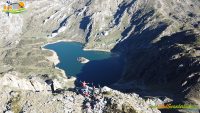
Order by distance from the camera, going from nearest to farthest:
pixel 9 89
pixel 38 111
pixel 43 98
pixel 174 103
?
pixel 38 111
pixel 43 98
pixel 9 89
pixel 174 103

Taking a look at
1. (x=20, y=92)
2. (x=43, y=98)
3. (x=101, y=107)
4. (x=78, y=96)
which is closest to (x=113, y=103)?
(x=101, y=107)

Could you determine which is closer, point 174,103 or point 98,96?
point 98,96

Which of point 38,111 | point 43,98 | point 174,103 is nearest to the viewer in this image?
point 38,111

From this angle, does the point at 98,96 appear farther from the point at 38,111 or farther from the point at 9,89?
the point at 9,89

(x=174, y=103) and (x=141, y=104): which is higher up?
(x=141, y=104)

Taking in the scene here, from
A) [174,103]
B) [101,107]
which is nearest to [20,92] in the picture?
[101,107]

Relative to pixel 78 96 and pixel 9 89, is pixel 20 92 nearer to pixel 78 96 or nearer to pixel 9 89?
pixel 9 89

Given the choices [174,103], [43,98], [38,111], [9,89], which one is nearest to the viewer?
[38,111]

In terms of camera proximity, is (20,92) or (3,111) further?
(20,92)
